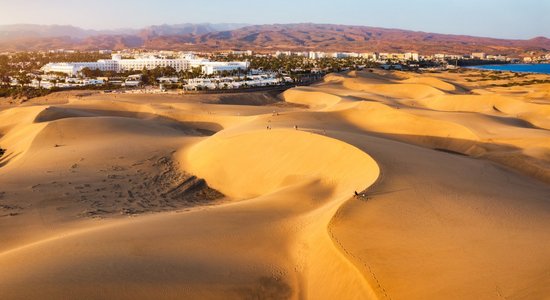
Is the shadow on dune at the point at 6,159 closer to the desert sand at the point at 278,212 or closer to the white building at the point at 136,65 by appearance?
the desert sand at the point at 278,212

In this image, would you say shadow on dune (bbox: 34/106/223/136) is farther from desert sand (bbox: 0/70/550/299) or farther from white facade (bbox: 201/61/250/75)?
white facade (bbox: 201/61/250/75)

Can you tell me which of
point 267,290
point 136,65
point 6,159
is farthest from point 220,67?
point 267,290

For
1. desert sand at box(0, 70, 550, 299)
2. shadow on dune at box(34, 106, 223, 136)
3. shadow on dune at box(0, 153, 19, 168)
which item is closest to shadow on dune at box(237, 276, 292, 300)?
desert sand at box(0, 70, 550, 299)

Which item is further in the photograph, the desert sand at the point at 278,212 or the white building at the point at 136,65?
the white building at the point at 136,65

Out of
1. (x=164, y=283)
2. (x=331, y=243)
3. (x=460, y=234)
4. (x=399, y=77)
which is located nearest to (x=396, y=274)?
(x=331, y=243)

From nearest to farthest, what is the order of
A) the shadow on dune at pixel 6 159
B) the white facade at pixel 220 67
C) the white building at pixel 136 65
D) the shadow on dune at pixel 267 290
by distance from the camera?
the shadow on dune at pixel 267 290, the shadow on dune at pixel 6 159, the white facade at pixel 220 67, the white building at pixel 136 65

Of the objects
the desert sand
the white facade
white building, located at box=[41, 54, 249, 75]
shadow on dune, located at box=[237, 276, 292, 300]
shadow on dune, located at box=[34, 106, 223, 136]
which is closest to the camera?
the desert sand

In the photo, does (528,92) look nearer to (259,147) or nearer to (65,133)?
(259,147)

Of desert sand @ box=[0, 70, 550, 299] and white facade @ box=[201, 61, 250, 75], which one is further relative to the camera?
white facade @ box=[201, 61, 250, 75]

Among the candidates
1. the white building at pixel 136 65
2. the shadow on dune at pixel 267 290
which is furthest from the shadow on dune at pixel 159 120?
the white building at pixel 136 65
